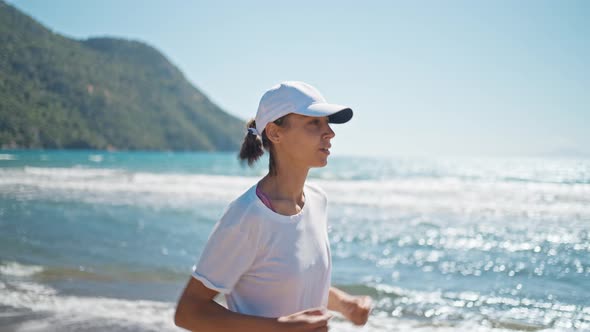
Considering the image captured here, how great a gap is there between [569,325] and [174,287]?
490 centimetres

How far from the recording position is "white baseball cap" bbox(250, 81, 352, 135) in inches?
58.6

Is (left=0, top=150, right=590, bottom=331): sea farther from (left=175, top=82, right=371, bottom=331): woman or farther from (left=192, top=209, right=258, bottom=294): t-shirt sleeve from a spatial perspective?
(left=192, top=209, right=258, bottom=294): t-shirt sleeve

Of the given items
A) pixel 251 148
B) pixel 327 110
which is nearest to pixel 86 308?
pixel 251 148

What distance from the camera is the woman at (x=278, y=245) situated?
139 centimetres

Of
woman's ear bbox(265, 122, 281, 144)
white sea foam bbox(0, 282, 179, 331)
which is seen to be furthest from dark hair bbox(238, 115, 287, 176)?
white sea foam bbox(0, 282, 179, 331)

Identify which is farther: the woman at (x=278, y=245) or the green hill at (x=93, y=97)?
the green hill at (x=93, y=97)

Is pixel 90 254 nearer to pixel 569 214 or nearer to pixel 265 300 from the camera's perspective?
pixel 265 300

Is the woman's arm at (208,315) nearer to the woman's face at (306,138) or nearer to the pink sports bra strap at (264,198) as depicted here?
the pink sports bra strap at (264,198)

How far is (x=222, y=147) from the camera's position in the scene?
157125mm

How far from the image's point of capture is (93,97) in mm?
106438

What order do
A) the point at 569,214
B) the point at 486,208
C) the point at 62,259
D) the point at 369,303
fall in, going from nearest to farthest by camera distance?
the point at 369,303 < the point at 62,259 < the point at 569,214 < the point at 486,208

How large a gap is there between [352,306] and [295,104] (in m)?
0.77

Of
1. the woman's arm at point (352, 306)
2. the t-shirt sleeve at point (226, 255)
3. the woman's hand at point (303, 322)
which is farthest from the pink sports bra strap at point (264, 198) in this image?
the woman's arm at point (352, 306)

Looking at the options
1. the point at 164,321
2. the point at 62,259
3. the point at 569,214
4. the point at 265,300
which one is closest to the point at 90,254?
the point at 62,259
